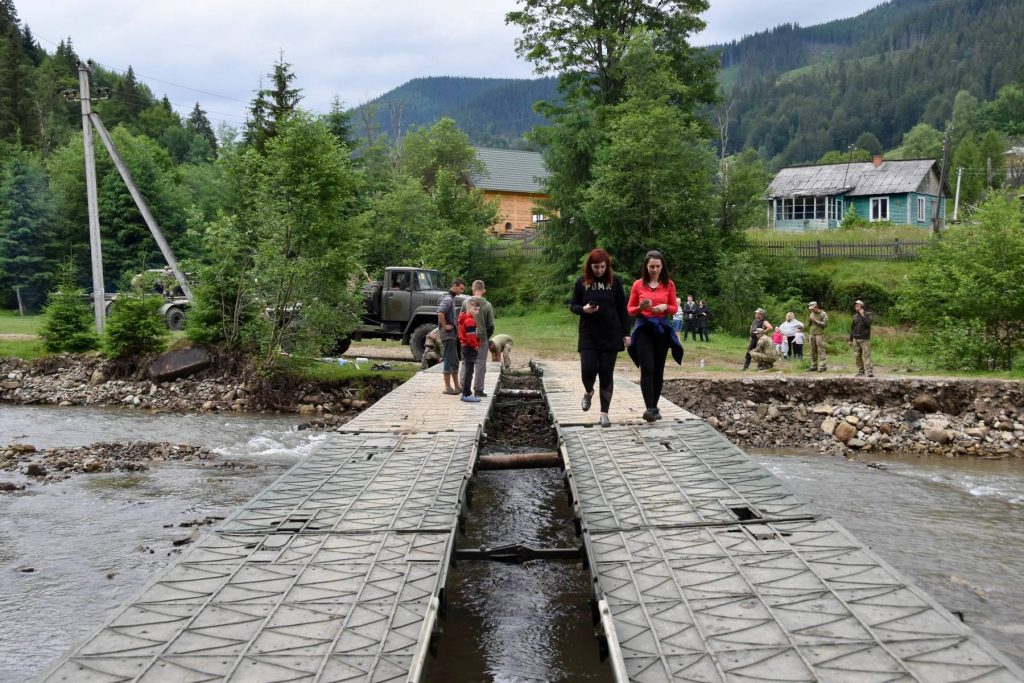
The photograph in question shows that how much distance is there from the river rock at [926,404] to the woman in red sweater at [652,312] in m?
9.43

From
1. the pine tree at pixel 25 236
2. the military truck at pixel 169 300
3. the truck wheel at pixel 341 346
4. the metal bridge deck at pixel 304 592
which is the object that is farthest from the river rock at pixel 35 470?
the pine tree at pixel 25 236

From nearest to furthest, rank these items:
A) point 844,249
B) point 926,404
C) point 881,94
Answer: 1. point 926,404
2. point 844,249
3. point 881,94

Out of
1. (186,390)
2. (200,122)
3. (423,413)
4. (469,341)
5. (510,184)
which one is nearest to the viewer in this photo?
(423,413)

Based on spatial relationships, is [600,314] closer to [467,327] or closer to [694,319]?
[467,327]

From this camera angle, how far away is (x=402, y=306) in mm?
21672

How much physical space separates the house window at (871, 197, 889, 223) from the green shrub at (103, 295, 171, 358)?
4495 cm

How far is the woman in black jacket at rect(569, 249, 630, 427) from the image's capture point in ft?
29.1

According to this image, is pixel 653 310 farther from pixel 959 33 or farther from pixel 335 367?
pixel 959 33

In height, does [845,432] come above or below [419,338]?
below

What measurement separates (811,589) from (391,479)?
149 inches

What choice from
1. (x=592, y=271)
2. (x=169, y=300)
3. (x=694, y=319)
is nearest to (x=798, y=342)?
(x=694, y=319)

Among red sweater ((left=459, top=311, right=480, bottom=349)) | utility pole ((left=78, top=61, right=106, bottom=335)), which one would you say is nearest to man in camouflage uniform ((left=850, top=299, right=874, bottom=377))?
red sweater ((left=459, top=311, right=480, bottom=349))

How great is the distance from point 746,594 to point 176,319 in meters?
27.3

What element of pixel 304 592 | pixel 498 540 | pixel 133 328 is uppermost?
pixel 133 328
